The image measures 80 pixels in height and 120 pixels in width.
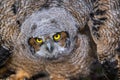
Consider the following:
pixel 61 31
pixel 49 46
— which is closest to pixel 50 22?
pixel 61 31

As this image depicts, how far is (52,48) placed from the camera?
21.7ft

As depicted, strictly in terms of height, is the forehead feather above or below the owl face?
above

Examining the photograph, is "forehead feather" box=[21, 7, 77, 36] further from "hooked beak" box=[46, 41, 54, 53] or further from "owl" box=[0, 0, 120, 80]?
"hooked beak" box=[46, 41, 54, 53]

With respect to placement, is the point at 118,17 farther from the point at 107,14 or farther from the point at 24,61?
the point at 24,61

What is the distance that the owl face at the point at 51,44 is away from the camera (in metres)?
6.57

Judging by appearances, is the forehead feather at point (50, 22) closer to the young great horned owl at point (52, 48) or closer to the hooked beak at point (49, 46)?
the young great horned owl at point (52, 48)

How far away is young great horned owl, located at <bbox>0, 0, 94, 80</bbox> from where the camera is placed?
21.6 feet

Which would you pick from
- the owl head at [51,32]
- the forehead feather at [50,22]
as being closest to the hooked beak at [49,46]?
the owl head at [51,32]

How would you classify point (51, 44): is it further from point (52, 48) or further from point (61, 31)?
point (61, 31)

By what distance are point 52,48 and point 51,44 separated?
0.05 m

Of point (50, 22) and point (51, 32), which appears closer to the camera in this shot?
point (51, 32)

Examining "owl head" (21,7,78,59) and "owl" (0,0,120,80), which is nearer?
"owl head" (21,7,78,59)

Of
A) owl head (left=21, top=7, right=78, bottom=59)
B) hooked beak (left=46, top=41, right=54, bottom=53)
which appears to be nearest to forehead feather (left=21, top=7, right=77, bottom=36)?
owl head (left=21, top=7, right=78, bottom=59)

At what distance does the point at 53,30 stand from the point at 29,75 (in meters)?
1.10
